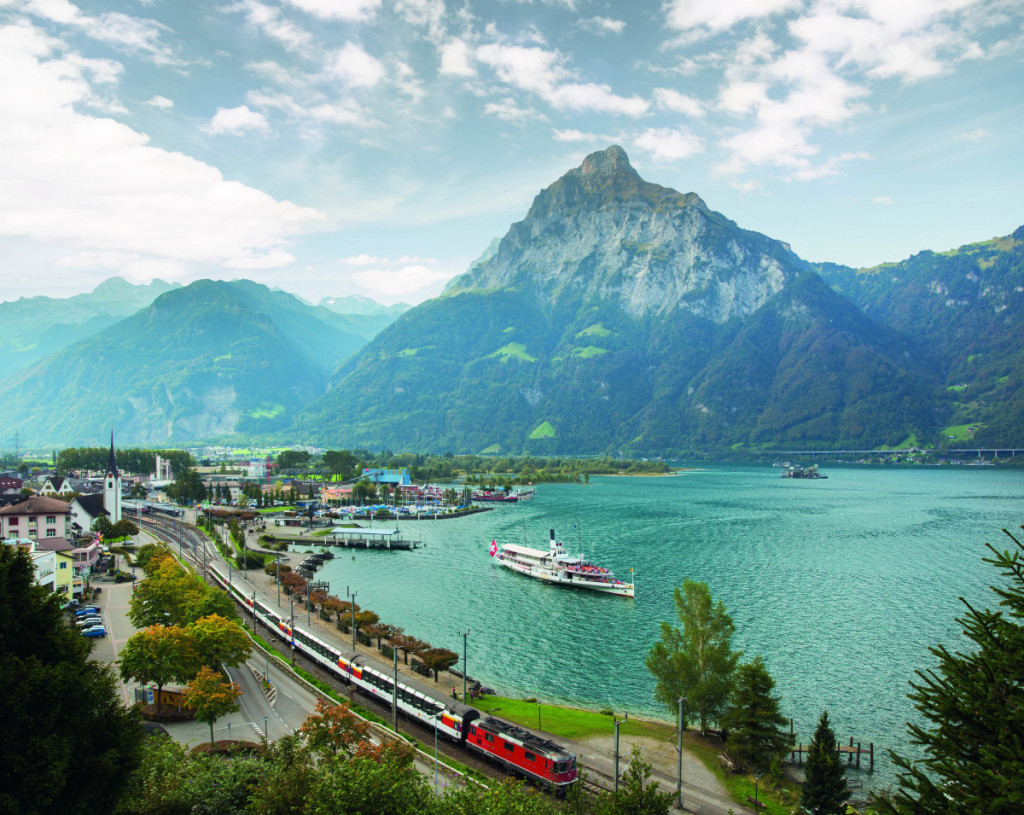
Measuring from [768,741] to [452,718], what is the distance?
1620cm

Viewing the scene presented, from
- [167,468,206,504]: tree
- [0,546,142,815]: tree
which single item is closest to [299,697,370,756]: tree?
[0,546,142,815]: tree

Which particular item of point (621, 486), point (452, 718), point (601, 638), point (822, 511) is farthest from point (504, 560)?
point (621, 486)

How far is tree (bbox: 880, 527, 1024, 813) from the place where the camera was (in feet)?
35.2

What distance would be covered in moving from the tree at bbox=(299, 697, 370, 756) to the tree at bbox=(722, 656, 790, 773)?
18.4 metres

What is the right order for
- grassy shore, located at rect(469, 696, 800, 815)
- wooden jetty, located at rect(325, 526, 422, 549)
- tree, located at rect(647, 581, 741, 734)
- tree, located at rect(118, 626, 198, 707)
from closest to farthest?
grassy shore, located at rect(469, 696, 800, 815) → tree, located at rect(118, 626, 198, 707) → tree, located at rect(647, 581, 741, 734) → wooden jetty, located at rect(325, 526, 422, 549)

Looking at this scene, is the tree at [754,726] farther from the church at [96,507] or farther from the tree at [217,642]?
the church at [96,507]

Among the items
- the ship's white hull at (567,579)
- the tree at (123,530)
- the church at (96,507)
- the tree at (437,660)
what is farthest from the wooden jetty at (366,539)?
the tree at (437,660)

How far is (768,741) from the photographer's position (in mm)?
32531

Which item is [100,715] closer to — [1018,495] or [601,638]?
[601,638]

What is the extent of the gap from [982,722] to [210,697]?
32.0 m

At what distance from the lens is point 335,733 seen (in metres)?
27.7

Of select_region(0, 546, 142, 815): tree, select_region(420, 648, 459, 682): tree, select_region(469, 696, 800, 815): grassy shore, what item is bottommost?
select_region(469, 696, 800, 815): grassy shore

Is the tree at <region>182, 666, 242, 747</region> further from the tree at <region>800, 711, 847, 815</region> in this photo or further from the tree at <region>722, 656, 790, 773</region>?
the tree at <region>800, 711, 847, 815</region>

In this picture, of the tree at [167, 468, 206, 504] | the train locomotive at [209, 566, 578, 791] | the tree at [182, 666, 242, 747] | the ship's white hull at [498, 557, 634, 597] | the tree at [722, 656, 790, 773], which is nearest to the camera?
the train locomotive at [209, 566, 578, 791]
